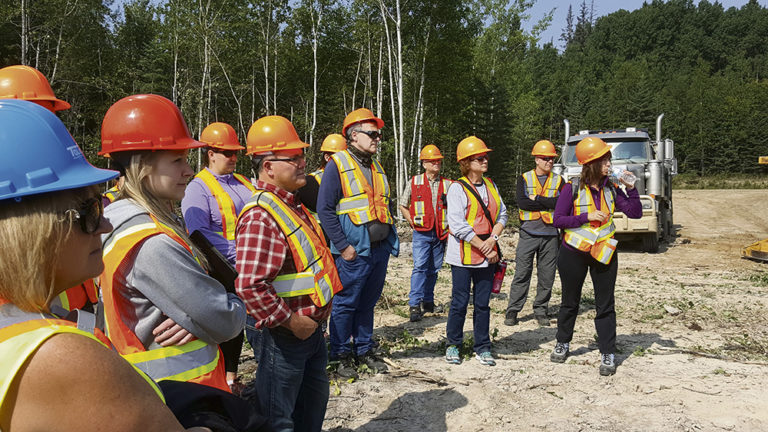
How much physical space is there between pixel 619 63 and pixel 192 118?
7443 cm

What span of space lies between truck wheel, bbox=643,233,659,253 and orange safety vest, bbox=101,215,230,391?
12582mm

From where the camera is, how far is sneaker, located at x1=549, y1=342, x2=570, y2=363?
522 cm

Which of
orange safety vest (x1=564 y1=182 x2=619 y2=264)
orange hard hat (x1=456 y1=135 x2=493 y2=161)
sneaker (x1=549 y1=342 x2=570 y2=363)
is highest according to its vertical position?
orange hard hat (x1=456 y1=135 x2=493 y2=161)

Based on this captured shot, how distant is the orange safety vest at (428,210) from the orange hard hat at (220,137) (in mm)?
3494

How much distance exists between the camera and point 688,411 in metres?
4.09

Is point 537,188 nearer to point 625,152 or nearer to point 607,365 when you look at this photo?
point 607,365

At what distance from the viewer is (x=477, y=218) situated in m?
5.11

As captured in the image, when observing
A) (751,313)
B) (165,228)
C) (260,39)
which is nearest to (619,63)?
(260,39)

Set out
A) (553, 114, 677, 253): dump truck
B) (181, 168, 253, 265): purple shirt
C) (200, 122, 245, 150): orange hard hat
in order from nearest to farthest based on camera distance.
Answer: (181, 168, 253, 265): purple shirt
(200, 122, 245, 150): orange hard hat
(553, 114, 677, 253): dump truck

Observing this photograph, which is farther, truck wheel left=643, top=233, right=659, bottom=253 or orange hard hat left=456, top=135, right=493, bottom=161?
truck wheel left=643, top=233, right=659, bottom=253

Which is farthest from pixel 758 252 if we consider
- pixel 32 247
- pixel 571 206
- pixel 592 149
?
pixel 32 247

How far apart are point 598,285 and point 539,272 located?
190cm

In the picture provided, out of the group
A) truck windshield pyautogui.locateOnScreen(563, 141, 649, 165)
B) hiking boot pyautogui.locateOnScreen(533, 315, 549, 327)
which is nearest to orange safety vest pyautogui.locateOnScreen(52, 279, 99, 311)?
hiking boot pyautogui.locateOnScreen(533, 315, 549, 327)

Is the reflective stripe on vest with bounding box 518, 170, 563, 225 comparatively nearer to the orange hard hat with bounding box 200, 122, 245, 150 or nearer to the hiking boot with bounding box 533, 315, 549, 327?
the hiking boot with bounding box 533, 315, 549, 327
